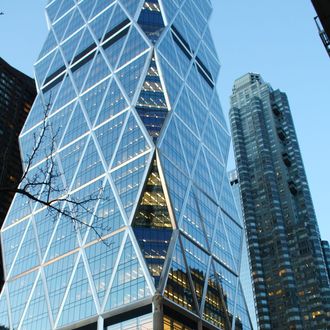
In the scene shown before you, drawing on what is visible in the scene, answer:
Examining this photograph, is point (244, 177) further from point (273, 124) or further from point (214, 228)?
point (214, 228)

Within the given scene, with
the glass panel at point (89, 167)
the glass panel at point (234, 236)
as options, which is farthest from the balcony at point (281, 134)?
the glass panel at point (89, 167)

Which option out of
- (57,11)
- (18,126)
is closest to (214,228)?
(18,126)

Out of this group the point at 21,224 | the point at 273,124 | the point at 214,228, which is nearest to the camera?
the point at 214,228

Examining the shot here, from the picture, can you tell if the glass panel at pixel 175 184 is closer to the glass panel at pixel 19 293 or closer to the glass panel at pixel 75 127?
the glass panel at pixel 75 127

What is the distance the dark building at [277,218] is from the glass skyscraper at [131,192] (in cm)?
4730

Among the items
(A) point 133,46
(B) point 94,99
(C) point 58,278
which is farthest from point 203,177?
(C) point 58,278

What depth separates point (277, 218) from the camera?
153750mm

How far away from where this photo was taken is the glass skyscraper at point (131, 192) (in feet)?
229

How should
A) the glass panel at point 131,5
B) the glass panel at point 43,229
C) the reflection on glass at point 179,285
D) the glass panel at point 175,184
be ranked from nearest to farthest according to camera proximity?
the reflection on glass at point 179,285 < the glass panel at point 175,184 < the glass panel at point 43,229 < the glass panel at point 131,5

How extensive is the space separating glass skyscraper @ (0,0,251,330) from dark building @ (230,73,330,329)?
155ft

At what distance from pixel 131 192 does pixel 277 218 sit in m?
86.7

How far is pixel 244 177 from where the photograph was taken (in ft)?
549

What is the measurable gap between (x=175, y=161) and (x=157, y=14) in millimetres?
37787

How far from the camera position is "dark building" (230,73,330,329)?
448 ft
